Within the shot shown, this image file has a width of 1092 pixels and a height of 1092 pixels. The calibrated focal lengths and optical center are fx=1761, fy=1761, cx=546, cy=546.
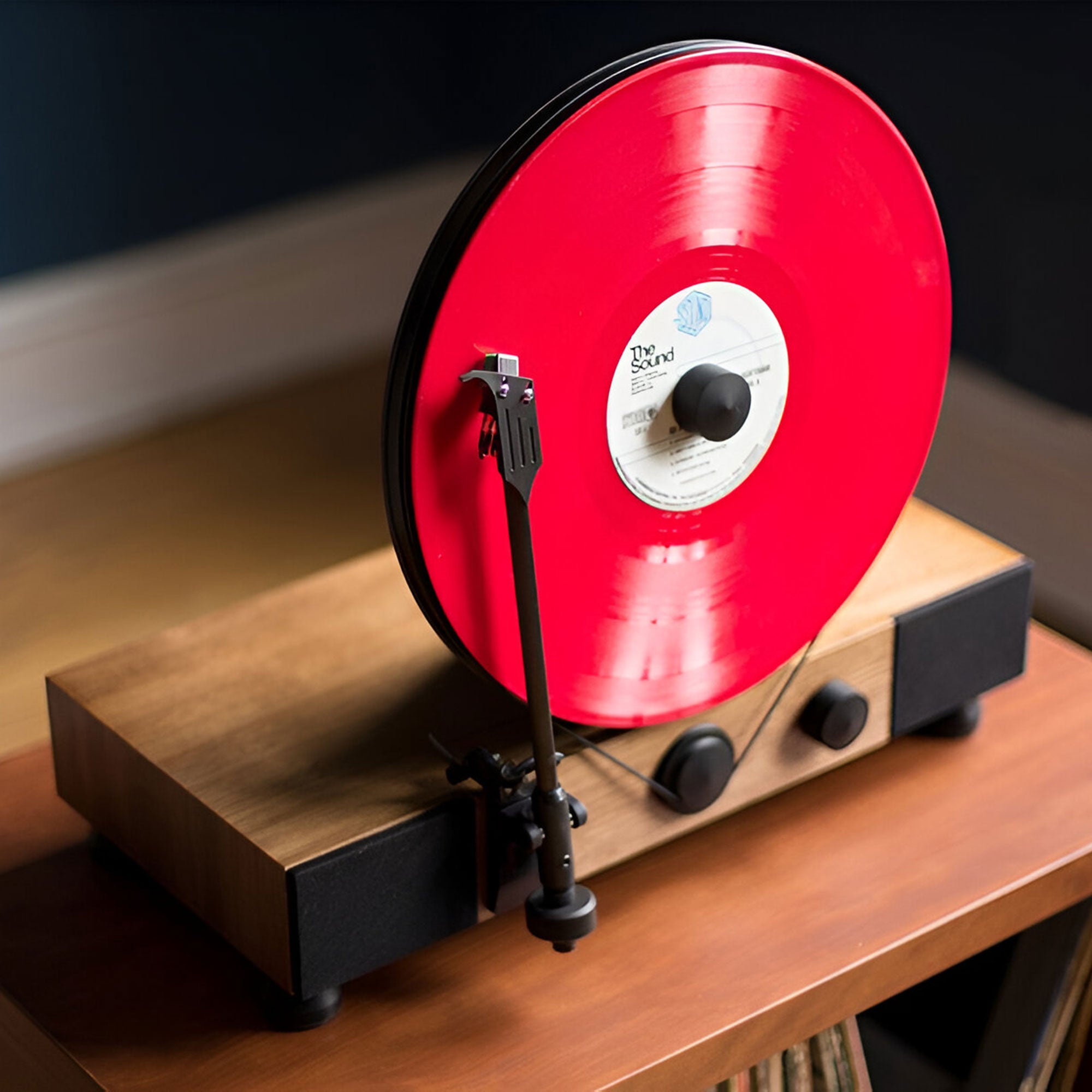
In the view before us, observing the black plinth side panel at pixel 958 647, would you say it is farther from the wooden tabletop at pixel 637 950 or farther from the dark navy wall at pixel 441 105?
the dark navy wall at pixel 441 105

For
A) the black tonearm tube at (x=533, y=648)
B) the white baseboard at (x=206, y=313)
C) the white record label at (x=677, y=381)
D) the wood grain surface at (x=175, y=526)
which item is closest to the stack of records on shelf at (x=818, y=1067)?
the black tonearm tube at (x=533, y=648)

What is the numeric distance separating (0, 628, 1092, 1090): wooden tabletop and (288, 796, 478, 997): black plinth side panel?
1.9 inches

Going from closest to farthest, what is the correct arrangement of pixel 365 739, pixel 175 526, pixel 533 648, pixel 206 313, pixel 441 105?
pixel 533 648 → pixel 365 739 → pixel 175 526 → pixel 206 313 → pixel 441 105

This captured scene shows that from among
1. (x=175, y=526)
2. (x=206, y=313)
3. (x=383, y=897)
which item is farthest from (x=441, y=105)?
(x=383, y=897)

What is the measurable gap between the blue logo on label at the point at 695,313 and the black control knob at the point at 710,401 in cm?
2

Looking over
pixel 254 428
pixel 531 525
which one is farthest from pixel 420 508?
pixel 254 428

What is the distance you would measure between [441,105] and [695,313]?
2.15m

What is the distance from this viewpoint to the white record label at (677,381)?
2.94 ft

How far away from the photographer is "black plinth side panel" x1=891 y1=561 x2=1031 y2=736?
1106mm

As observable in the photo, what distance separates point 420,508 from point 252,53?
2003mm

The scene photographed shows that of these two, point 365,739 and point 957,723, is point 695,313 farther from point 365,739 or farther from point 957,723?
point 957,723

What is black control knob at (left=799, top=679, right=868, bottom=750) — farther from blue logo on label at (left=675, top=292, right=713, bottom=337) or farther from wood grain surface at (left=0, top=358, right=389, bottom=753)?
wood grain surface at (left=0, top=358, right=389, bottom=753)

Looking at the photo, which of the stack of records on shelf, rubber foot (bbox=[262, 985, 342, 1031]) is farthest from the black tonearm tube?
the stack of records on shelf

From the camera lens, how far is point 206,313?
9.05ft
